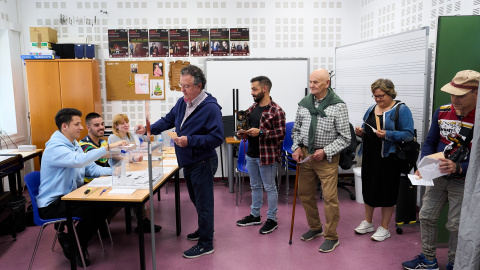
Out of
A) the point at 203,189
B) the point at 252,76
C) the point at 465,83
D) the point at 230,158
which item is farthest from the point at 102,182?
the point at 252,76

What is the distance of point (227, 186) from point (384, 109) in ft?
9.56

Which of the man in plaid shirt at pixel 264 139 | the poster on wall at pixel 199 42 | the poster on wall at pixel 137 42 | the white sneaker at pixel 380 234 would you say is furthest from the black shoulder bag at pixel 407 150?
the poster on wall at pixel 137 42

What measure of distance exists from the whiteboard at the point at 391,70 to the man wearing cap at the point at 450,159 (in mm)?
973

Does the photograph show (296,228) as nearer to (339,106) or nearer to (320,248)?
(320,248)

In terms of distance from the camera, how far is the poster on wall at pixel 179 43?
550 cm

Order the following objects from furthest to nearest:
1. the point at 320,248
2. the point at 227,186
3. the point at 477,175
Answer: the point at 227,186 < the point at 320,248 < the point at 477,175

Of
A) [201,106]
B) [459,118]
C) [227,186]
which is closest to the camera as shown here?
[459,118]

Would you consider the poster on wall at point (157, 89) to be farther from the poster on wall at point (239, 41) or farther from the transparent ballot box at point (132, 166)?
the transparent ballot box at point (132, 166)

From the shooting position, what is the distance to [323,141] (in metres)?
3.12

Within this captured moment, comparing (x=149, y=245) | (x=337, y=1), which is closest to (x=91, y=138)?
(x=149, y=245)

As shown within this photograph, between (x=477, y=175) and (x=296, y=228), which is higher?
(x=477, y=175)

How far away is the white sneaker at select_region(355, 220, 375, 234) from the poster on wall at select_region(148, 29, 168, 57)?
3.77 meters

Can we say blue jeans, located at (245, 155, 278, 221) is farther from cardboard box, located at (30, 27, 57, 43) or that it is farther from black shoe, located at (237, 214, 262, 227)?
cardboard box, located at (30, 27, 57, 43)

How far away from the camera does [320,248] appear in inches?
127
